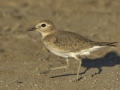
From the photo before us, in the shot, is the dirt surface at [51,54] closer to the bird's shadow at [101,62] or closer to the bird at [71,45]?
the bird's shadow at [101,62]

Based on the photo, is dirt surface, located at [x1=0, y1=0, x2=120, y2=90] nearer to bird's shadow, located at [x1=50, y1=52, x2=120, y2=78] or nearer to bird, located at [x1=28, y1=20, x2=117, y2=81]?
bird's shadow, located at [x1=50, y1=52, x2=120, y2=78]

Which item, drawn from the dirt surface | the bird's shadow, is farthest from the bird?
the bird's shadow

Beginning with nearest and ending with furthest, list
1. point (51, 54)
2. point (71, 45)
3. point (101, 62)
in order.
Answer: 1. point (71, 45)
2. point (101, 62)
3. point (51, 54)

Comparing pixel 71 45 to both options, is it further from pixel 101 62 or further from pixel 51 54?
pixel 51 54

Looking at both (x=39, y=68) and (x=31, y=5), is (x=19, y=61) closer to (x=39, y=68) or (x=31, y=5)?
(x=39, y=68)

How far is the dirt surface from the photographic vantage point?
895 cm

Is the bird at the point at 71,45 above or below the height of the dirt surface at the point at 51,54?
above

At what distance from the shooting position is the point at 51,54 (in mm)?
11750

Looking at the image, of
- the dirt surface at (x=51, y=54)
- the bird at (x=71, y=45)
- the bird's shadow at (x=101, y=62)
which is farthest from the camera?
the bird's shadow at (x=101, y=62)

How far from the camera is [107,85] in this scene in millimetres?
8641

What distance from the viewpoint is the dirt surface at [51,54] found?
8.95 metres

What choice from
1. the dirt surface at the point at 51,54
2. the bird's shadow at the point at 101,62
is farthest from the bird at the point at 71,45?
the bird's shadow at the point at 101,62

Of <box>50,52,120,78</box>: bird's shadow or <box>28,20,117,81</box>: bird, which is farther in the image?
<box>50,52,120,78</box>: bird's shadow

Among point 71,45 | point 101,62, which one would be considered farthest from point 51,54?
point 71,45
